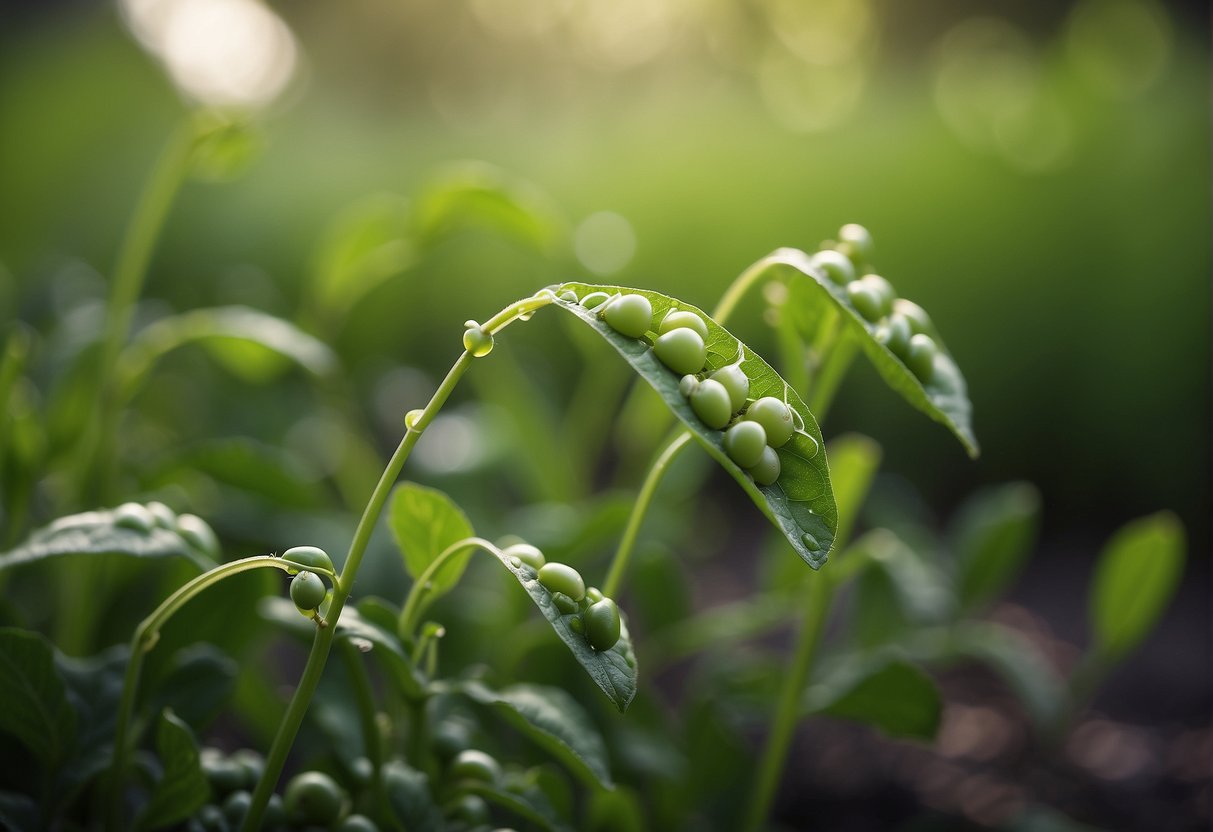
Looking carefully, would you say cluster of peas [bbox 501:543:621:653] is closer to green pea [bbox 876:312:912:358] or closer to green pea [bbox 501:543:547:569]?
green pea [bbox 501:543:547:569]

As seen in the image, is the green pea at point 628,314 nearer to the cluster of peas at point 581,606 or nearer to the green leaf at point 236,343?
the cluster of peas at point 581,606

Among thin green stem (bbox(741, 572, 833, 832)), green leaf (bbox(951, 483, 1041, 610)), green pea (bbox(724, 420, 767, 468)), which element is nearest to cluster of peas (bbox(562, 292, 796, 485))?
green pea (bbox(724, 420, 767, 468))

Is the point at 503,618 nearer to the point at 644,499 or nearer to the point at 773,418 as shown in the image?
the point at 644,499

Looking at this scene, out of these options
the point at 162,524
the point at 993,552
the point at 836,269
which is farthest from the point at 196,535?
the point at 993,552

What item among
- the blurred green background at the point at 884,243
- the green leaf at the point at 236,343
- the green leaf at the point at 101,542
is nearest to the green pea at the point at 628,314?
the green leaf at the point at 101,542

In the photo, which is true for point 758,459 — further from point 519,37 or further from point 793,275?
point 519,37

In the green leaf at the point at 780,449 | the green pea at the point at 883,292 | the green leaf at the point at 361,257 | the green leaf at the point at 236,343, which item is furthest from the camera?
the green leaf at the point at 361,257
